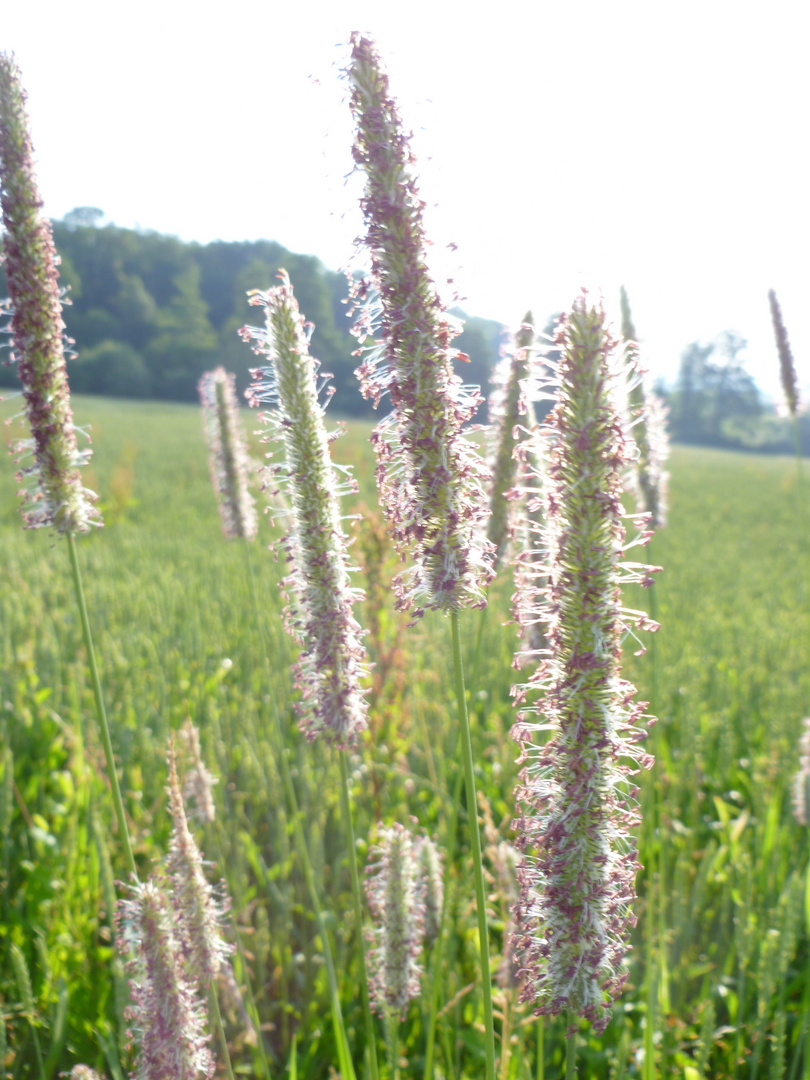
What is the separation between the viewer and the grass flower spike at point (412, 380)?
125 centimetres

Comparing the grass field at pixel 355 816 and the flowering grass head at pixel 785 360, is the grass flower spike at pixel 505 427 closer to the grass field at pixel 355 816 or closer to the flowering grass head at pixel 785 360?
the grass field at pixel 355 816

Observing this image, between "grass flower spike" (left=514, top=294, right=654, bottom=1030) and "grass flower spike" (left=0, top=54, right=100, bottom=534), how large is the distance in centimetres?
123

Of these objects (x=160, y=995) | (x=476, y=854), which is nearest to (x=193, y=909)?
(x=160, y=995)

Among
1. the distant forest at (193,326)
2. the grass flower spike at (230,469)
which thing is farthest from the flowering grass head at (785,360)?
the distant forest at (193,326)

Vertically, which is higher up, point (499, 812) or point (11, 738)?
point (11, 738)

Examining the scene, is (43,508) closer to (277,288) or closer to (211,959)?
(277,288)

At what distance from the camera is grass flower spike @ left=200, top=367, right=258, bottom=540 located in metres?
3.69

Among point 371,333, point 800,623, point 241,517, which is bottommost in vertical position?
point 800,623

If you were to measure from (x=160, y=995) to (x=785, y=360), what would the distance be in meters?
4.40

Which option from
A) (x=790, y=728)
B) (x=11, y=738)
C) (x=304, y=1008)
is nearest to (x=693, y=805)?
(x=790, y=728)

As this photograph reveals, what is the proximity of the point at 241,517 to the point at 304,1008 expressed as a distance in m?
2.27

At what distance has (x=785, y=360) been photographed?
421 cm

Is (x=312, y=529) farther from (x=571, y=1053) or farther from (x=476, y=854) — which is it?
(x=571, y=1053)

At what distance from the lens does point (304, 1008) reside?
301 cm
